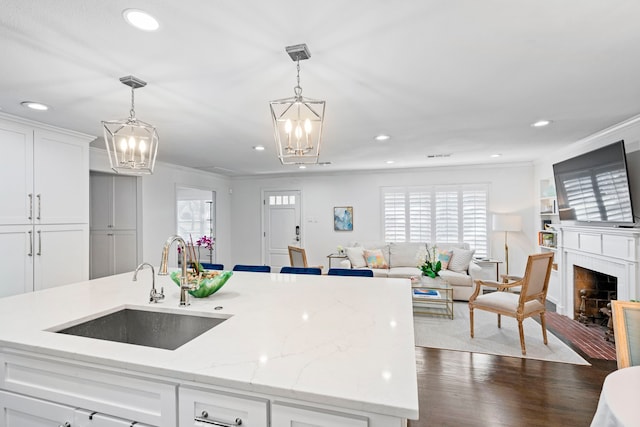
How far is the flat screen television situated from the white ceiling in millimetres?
396

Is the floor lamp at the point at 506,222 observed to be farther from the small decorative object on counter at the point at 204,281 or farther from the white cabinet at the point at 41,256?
the white cabinet at the point at 41,256

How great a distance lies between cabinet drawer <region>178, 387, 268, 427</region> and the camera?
0.98 meters

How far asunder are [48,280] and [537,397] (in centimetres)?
472

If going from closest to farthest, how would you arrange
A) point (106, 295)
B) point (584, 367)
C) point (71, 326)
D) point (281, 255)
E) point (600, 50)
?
point (71, 326), point (600, 50), point (106, 295), point (584, 367), point (281, 255)

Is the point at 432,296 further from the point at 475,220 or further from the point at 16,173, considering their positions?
the point at 16,173

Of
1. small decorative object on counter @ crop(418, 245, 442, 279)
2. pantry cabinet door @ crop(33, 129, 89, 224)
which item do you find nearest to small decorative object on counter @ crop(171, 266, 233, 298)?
pantry cabinet door @ crop(33, 129, 89, 224)

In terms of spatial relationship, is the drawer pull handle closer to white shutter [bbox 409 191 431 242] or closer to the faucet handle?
the faucet handle

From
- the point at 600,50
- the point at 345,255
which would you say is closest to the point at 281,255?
the point at 345,255

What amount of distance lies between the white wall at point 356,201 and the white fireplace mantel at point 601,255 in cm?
151

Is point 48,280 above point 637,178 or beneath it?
beneath

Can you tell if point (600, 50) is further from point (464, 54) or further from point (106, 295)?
point (106, 295)

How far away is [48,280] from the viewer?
3.36 metres

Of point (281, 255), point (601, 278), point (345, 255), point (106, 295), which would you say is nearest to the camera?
point (106, 295)

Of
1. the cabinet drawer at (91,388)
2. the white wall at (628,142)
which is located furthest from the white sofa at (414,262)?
the cabinet drawer at (91,388)
